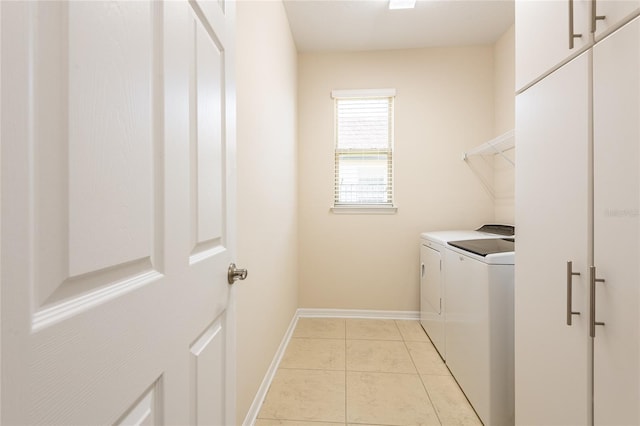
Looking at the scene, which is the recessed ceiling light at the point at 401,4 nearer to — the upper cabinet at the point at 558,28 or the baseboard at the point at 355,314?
the upper cabinet at the point at 558,28

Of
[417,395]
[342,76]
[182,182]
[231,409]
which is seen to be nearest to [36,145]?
[182,182]

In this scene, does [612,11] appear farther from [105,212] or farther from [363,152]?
[363,152]

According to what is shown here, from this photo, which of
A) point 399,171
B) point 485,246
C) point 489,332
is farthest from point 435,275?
point 399,171

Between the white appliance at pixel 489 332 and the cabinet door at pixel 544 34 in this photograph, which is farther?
the white appliance at pixel 489 332

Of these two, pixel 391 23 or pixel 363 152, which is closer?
pixel 391 23

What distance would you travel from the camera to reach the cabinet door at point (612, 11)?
0.72m

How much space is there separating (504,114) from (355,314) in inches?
96.8

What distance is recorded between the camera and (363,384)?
1911mm

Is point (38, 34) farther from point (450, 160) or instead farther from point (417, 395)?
point (450, 160)

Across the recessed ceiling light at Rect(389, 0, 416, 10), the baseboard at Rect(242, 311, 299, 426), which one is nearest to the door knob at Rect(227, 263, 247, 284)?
the baseboard at Rect(242, 311, 299, 426)

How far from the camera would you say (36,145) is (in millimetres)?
323

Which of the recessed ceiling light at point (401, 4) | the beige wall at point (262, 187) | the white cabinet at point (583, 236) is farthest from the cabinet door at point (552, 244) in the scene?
the recessed ceiling light at point (401, 4)

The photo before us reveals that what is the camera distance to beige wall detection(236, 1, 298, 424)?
57.2 inches

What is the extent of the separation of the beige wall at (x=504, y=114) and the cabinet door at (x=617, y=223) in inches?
80.7
